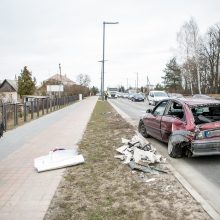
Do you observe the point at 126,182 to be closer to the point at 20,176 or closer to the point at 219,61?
the point at 20,176

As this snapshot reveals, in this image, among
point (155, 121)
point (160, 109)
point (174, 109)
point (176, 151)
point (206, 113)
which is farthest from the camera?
point (160, 109)

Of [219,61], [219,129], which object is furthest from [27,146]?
[219,61]

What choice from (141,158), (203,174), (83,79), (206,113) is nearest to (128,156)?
(141,158)

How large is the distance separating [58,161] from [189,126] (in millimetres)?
2866

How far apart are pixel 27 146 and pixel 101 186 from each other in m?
4.86

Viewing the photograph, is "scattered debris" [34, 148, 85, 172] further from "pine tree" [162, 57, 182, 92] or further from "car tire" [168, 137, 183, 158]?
"pine tree" [162, 57, 182, 92]

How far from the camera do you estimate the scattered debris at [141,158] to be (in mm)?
7120

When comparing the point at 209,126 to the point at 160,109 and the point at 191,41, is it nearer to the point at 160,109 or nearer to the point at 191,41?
the point at 160,109

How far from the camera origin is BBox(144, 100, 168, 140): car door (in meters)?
10.0

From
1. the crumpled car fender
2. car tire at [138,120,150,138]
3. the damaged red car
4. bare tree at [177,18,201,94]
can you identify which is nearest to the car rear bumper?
the damaged red car

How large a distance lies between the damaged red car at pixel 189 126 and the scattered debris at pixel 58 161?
2.22 meters

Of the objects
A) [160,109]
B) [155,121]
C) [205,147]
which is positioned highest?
[160,109]

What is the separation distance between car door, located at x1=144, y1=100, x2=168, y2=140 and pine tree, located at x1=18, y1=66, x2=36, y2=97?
5560 centimetres

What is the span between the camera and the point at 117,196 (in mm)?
5496
